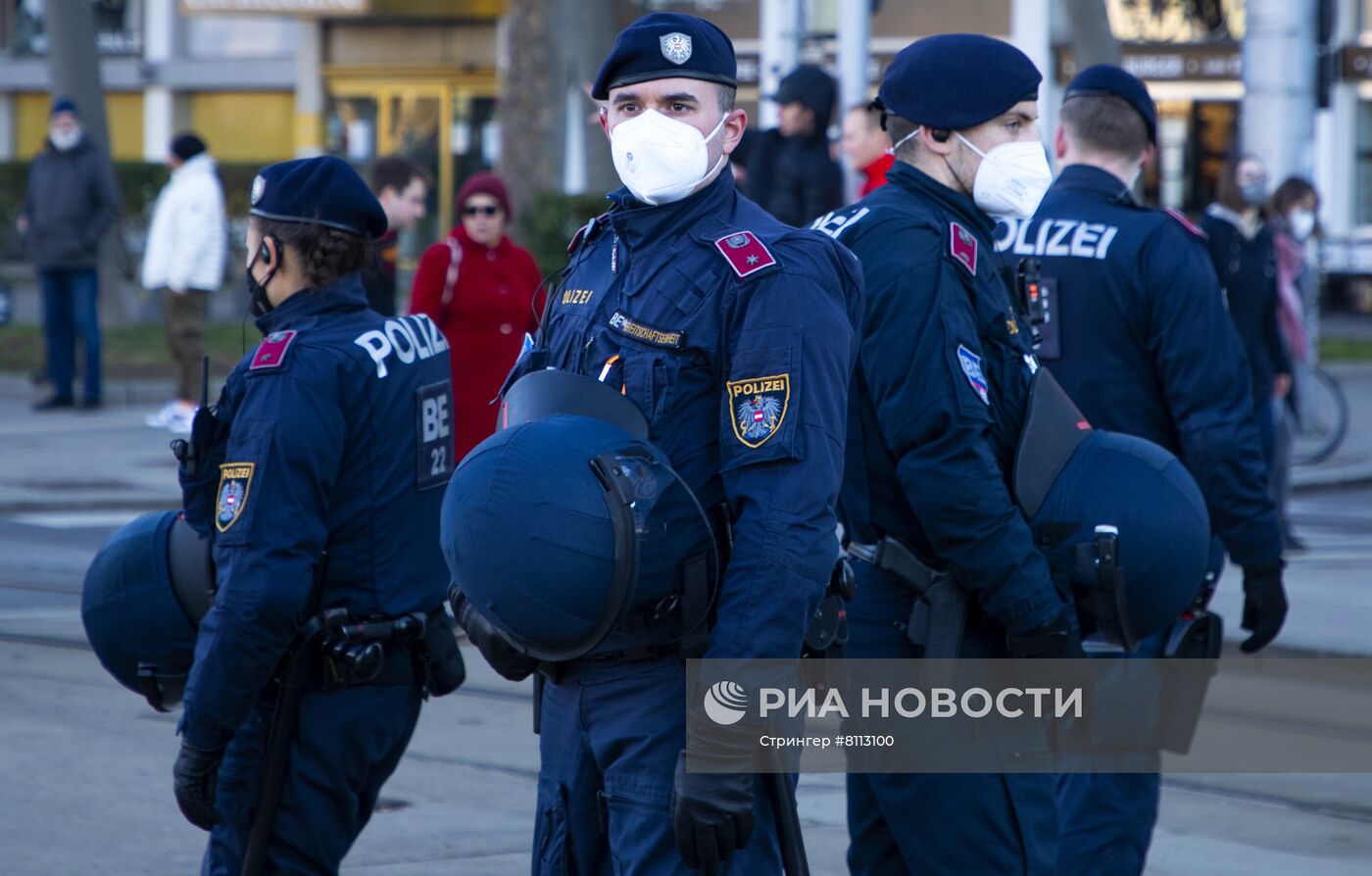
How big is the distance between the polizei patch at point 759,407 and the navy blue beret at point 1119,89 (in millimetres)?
2076

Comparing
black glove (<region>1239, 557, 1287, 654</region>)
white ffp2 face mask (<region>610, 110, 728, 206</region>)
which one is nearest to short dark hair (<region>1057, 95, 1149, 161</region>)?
black glove (<region>1239, 557, 1287, 654</region>)

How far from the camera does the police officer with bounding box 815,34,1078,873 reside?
137 inches

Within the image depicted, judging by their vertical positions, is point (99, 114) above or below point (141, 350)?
above

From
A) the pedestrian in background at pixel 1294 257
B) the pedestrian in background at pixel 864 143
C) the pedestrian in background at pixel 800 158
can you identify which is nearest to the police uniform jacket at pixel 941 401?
the pedestrian in background at pixel 864 143

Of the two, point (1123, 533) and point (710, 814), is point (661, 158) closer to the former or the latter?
point (710, 814)

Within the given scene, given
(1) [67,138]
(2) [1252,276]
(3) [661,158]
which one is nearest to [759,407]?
(3) [661,158]

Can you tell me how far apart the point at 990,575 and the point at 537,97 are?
15.6 metres

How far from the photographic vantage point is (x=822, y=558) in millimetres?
2885

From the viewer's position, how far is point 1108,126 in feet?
15.3

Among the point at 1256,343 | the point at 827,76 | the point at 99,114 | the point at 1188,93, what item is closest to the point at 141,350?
the point at 99,114

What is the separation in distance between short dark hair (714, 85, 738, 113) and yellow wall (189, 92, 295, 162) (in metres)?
30.4

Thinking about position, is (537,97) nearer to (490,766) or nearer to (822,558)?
(490,766)

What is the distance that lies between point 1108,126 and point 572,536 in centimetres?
236

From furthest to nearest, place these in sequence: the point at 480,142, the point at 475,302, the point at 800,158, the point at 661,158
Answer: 1. the point at 480,142
2. the point at 800,158
3. the point at 475,302
4. the point at 661,158
